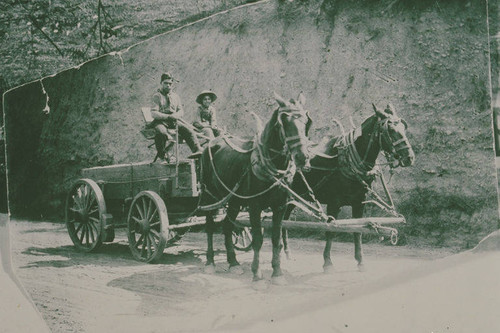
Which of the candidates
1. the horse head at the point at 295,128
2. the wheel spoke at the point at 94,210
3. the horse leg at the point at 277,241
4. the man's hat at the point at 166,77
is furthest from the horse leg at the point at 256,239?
the wheel spoke at the point at 94,210

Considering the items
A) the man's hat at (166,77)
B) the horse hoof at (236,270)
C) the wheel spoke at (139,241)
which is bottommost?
the horse hoof at (236,270)

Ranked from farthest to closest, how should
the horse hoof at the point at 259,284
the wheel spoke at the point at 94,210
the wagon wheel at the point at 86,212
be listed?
the wheel spoke at the point at 94,210
the wagon wheel at the point at 86,212
the horse hoof at the point at 259,284

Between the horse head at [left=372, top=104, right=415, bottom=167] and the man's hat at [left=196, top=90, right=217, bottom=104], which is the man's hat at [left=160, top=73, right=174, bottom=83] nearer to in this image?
the man's hat at [left=196, top=90, right=217, bottom=104]

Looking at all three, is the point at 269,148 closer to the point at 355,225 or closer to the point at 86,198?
the point at 355,225

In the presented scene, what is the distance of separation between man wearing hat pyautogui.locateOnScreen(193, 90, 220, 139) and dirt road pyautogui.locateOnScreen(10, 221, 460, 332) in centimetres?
126

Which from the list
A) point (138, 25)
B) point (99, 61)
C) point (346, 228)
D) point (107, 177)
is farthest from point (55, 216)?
point (346, 228)

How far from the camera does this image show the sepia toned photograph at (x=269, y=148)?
3795 mm

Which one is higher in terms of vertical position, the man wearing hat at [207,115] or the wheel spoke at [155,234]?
the man wearing hat at [207,115]

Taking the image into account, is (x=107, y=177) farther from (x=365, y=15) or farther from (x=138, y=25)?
(x=365, y=15)

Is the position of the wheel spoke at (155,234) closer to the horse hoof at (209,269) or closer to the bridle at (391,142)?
the horse hoof at (209,269)

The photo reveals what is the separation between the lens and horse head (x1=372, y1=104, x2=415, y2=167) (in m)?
4.11

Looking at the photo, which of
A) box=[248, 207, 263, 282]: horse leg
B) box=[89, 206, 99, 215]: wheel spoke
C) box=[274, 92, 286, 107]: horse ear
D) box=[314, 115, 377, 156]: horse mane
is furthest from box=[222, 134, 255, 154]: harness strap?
box=[89, 206, 99, 215]: wheel spoke

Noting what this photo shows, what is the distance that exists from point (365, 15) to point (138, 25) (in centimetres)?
187

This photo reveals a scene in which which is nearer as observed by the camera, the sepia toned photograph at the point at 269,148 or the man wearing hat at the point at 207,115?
the sepia toned photograph at the point at 269,148
